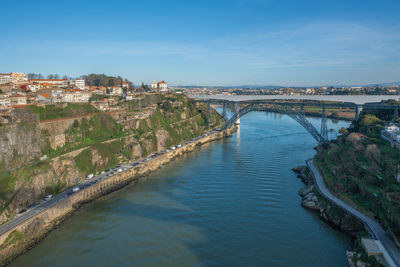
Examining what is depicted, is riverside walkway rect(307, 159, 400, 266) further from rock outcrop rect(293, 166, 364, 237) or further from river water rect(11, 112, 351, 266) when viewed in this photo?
river water rect(11, 112, 351, 266)

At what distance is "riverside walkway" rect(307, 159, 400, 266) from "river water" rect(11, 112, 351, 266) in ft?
2.82

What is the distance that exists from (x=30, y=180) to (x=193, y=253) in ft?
23.4

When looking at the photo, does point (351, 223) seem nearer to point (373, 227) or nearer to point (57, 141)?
point (373, 227)

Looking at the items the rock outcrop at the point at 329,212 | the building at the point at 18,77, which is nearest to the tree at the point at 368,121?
the rock outcrop at the point at 329,212

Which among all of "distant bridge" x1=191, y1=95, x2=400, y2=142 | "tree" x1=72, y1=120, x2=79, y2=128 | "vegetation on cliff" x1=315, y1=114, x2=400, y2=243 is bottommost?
"vegetation on cliff" x1=315, y1=114, x2=400, y2=243

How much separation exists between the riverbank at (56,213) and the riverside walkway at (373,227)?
9.20 metres

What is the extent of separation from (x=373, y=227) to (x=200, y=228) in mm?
5347

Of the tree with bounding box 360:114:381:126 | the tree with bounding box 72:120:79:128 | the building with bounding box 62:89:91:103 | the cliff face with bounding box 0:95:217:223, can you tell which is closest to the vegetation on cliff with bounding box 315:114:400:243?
the tree with bounding box 360:114:381:126

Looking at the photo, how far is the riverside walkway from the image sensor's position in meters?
7.10

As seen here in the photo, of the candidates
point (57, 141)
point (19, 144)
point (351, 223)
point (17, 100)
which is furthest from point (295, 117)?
point (17, 100)

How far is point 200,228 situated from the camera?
9688 mm

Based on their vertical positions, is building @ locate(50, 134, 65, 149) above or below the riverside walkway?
above

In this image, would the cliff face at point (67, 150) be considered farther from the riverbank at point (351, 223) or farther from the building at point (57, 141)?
the riverbank at point (351, 223)

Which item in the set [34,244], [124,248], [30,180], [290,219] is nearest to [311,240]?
[290,219]
